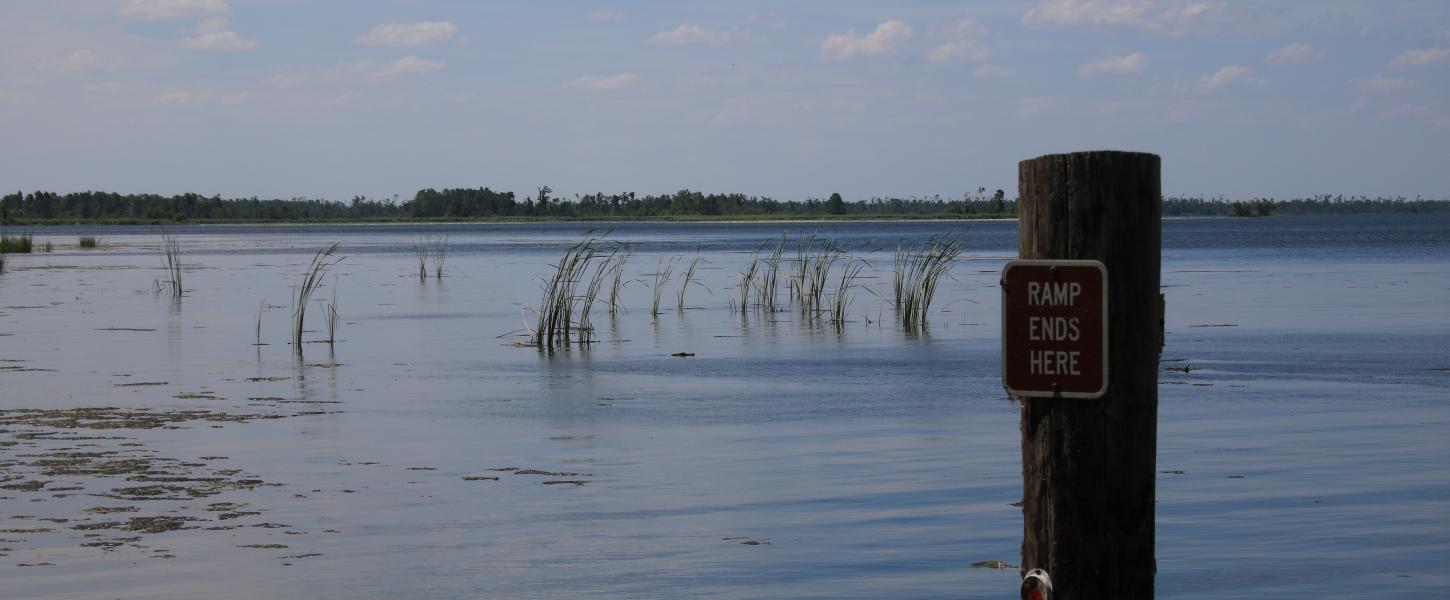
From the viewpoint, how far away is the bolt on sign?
3604 millimetres

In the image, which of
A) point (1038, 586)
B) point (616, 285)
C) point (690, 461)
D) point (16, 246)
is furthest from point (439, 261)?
point (1038, 586)

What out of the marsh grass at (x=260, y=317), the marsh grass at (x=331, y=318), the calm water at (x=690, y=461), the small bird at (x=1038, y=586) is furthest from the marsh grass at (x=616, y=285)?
the small bird at (x=1038, y=586)

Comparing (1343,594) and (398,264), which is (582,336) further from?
(398,264)

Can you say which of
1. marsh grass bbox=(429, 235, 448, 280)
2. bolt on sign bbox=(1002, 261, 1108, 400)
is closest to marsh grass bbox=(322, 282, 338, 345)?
marsh grass bbox=(429, 235, 448, 280)

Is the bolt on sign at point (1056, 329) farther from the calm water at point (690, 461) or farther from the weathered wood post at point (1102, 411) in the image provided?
the calm water at point (690, 461)

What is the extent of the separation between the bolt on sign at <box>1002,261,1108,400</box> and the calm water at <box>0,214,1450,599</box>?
11.2 ft

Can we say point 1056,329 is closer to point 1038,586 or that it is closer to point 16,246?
point 1038,586

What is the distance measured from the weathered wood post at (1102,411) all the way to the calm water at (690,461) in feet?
10.3

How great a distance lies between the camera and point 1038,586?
3.78 m

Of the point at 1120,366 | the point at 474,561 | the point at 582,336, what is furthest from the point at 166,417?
the point at 1120,366

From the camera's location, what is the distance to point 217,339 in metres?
21.7

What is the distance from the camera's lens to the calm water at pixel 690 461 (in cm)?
725

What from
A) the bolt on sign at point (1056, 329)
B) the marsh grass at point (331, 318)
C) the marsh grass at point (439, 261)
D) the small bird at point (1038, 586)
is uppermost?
the bolt on sign at point (1056, 329)

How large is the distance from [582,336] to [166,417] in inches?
337
